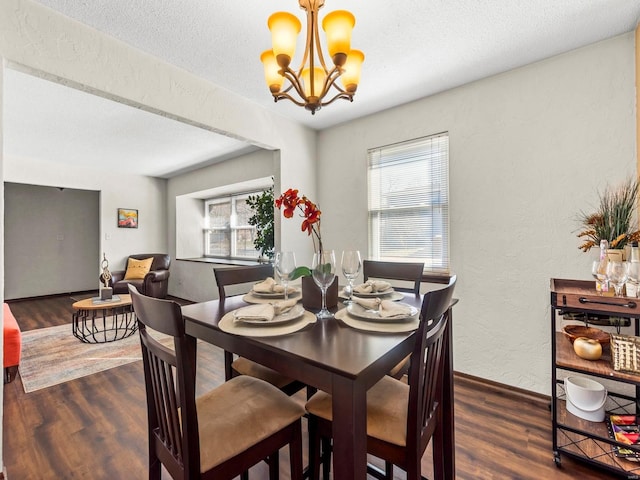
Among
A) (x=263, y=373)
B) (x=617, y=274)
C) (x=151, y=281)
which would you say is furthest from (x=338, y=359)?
(x=151, y=281)

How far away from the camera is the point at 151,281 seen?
14.5ft

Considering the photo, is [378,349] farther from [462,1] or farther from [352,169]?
[352,169]

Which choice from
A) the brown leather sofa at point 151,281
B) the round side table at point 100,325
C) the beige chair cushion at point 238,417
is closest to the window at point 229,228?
the brown leather sofa at point 151,281

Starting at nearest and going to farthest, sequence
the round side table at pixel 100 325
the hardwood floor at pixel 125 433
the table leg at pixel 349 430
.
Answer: the table leg at pixel 349 430 → the hardwood floor at pixel 125 433 → the round side table at pixel 100 325

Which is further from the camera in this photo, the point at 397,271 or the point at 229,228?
the point at 229,228

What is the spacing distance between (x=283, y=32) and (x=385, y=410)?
1.57 metres

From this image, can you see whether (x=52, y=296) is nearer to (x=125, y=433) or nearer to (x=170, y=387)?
(x=125, y=433)

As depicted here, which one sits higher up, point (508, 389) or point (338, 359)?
point (338, 359)

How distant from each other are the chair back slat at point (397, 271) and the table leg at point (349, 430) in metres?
1.12

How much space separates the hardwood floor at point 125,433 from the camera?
4.94 feet

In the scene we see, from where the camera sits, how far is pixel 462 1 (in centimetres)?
159

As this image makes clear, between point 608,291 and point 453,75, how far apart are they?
5.68ft

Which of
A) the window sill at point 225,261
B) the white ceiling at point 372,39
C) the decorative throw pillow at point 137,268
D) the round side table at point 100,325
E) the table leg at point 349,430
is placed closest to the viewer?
the table leg at point 349,430

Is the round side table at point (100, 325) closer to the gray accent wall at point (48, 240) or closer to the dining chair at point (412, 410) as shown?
the gray accent wall at point (48, 240)
